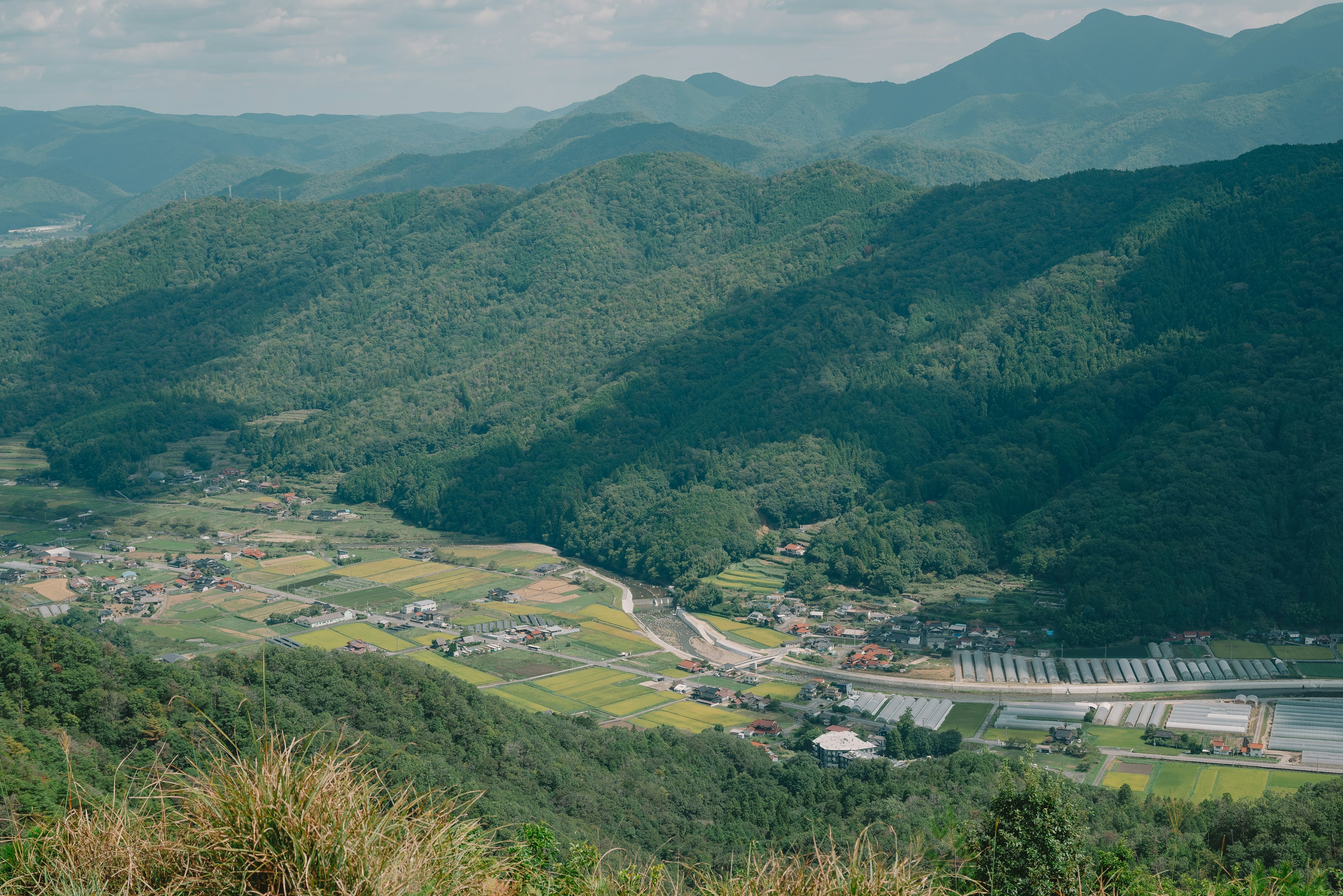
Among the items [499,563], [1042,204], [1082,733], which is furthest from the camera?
[1042,204]

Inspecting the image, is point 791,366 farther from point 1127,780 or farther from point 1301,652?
point 1127,780

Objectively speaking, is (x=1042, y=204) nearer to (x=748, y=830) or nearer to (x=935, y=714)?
(x=935, y=714)

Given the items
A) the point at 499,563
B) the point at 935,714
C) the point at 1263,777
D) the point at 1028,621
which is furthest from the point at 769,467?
the point at 1263,777

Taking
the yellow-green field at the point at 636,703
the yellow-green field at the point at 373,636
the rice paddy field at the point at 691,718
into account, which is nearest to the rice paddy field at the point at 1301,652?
the rice paddy field at the point at 691,718

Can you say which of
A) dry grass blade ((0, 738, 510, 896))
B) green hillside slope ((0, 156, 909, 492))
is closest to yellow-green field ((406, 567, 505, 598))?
green hillside slope ((0, 156, 909, 492))

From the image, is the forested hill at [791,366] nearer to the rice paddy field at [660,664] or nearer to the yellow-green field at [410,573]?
the yellow-green field at [410,573]
